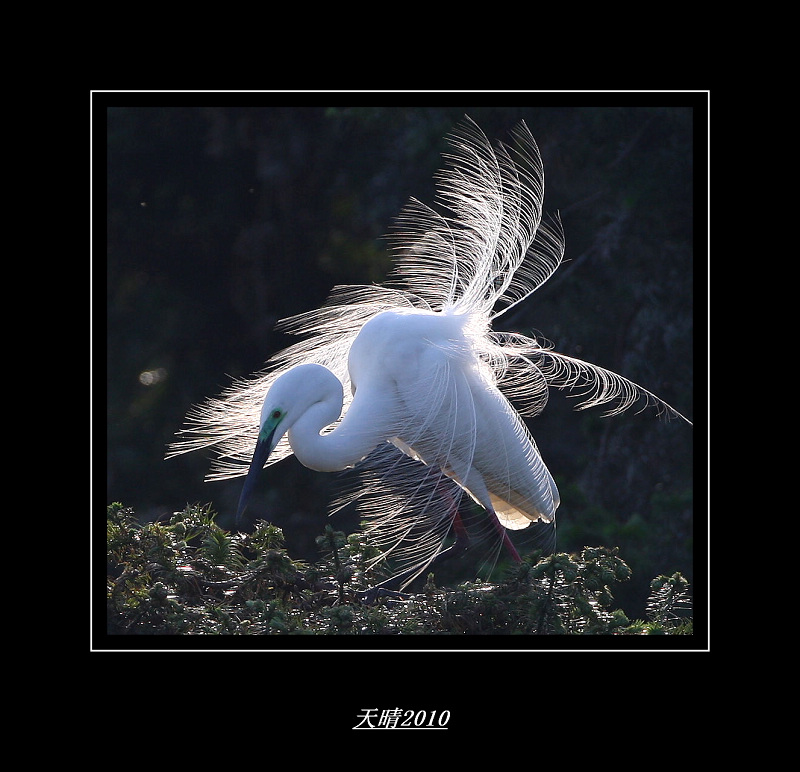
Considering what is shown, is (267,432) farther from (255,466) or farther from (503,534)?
(503,534)

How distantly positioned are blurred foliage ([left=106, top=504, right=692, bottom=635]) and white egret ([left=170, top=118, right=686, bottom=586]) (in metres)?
0.18

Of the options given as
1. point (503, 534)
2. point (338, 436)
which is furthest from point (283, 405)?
point (503, 534)

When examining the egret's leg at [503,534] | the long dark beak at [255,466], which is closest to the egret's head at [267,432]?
the long dark beak at [255,466]

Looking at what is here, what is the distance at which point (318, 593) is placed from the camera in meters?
2.91

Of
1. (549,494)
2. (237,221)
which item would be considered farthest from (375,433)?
(237,221)

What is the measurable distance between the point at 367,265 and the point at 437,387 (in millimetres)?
2219

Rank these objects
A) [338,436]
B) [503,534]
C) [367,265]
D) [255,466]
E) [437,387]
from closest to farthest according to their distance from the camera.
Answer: [255,466]
[338,436]
[437,387]
[503,534]
[367,265]

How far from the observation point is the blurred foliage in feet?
8.71

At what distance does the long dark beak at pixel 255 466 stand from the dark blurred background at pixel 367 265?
3.33ft

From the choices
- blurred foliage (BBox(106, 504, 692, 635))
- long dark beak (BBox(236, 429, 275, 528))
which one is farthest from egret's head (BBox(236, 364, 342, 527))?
blurred foliage (BBox(106, 504, 692, 635))

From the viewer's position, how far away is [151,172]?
5930mm

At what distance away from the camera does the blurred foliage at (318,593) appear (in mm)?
2654

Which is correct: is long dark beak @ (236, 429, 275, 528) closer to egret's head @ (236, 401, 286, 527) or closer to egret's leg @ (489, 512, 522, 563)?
egret's head @ (236, 401, 286, 527)

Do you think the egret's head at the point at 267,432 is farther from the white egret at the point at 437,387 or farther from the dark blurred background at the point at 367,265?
the dark blurred background at the point at 367,265
